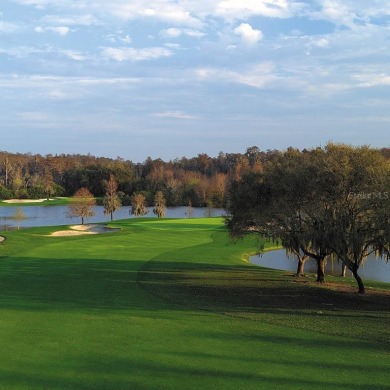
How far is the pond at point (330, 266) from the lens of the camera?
117ft

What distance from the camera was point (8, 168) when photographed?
444ft

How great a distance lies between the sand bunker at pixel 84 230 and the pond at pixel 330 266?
19.9 meters

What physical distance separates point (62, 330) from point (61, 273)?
1293 cm

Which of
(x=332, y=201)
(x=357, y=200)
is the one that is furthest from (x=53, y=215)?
(x=357, y=200)

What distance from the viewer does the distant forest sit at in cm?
11512

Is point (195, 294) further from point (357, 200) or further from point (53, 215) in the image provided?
point (53, 215)

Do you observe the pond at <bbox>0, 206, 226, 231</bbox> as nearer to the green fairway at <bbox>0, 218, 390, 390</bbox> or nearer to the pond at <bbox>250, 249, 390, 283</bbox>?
the pond at <bbox>250, 249, 390, 283</bbox>

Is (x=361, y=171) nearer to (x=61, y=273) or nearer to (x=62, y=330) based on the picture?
(x=62, y=330)

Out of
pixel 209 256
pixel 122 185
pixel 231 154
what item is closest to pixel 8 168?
pixel 122 185

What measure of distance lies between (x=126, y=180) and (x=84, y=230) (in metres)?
65.1

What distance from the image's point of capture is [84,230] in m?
57.8

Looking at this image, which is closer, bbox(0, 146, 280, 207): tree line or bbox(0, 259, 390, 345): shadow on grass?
bbox(0, 259, 390, 345): shadow on grass

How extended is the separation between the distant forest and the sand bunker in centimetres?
4126

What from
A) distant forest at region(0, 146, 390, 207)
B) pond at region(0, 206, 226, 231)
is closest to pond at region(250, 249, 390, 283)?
pond at region(0, 206, 226, 231)
